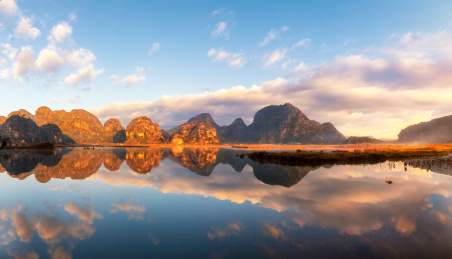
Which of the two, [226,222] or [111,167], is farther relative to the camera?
[111,167]

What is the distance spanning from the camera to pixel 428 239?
9.84 m

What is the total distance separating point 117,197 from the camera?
1811 centimetres

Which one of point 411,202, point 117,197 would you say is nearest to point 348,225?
point 411,202

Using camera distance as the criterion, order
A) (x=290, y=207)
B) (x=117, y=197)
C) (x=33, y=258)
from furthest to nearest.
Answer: (x=117, y=197) < (x=290, y=207) < (x=33, y=258)

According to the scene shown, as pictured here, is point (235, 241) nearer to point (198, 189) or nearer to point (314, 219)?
point (314, 219)

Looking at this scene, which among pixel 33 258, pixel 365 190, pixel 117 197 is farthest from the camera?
pixel 365 190

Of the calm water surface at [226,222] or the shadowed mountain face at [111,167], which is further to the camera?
the shadowed mountain face at [111,167]

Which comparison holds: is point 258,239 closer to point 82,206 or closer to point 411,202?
point 82,206

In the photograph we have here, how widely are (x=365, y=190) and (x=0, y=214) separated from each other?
1124 inches

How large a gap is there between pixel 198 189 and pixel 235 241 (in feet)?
40.7

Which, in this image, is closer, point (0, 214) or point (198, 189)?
point (0, 214)

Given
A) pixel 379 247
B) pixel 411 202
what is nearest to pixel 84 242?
pixel 379 247

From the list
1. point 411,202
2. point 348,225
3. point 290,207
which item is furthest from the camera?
point 411,202

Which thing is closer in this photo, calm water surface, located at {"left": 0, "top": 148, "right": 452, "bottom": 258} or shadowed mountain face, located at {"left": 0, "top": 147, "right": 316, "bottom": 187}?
calm water surface, located at {"left": 0, "top": 148, "right": 452, "bottom": 258}
